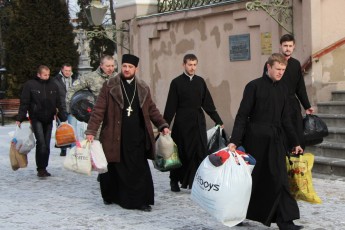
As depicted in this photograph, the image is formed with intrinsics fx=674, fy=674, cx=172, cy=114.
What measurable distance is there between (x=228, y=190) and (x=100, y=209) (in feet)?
7.37

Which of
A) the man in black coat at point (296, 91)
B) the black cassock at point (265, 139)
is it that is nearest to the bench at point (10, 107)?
the man in black coat at point (296, 91)

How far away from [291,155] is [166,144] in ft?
5.52

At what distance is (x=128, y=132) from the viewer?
23.6 feet

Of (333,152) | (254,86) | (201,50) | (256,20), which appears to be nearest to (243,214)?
(254,86)

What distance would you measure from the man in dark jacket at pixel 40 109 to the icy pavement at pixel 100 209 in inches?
15.6

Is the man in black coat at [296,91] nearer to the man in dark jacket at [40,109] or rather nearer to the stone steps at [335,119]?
the stone steps at [335,119]

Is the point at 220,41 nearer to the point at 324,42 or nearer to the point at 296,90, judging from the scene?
the point at 324,42

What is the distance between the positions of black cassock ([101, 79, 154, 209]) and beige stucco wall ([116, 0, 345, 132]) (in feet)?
13.6

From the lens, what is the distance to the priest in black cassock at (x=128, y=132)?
23.4 feet

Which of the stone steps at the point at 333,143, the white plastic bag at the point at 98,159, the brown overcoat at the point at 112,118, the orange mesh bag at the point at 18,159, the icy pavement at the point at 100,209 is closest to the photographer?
the icy pavement at the point at 100,209

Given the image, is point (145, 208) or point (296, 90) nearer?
point (145, 208)

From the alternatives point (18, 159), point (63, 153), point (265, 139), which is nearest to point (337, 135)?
point (265, 139)

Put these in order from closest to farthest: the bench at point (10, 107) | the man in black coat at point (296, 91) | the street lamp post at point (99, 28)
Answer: the man in black coat at point (296, 91) < the street lamp post at point (99, 28) < the bench at point (10, 107)

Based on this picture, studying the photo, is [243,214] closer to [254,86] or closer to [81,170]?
[254,86]
